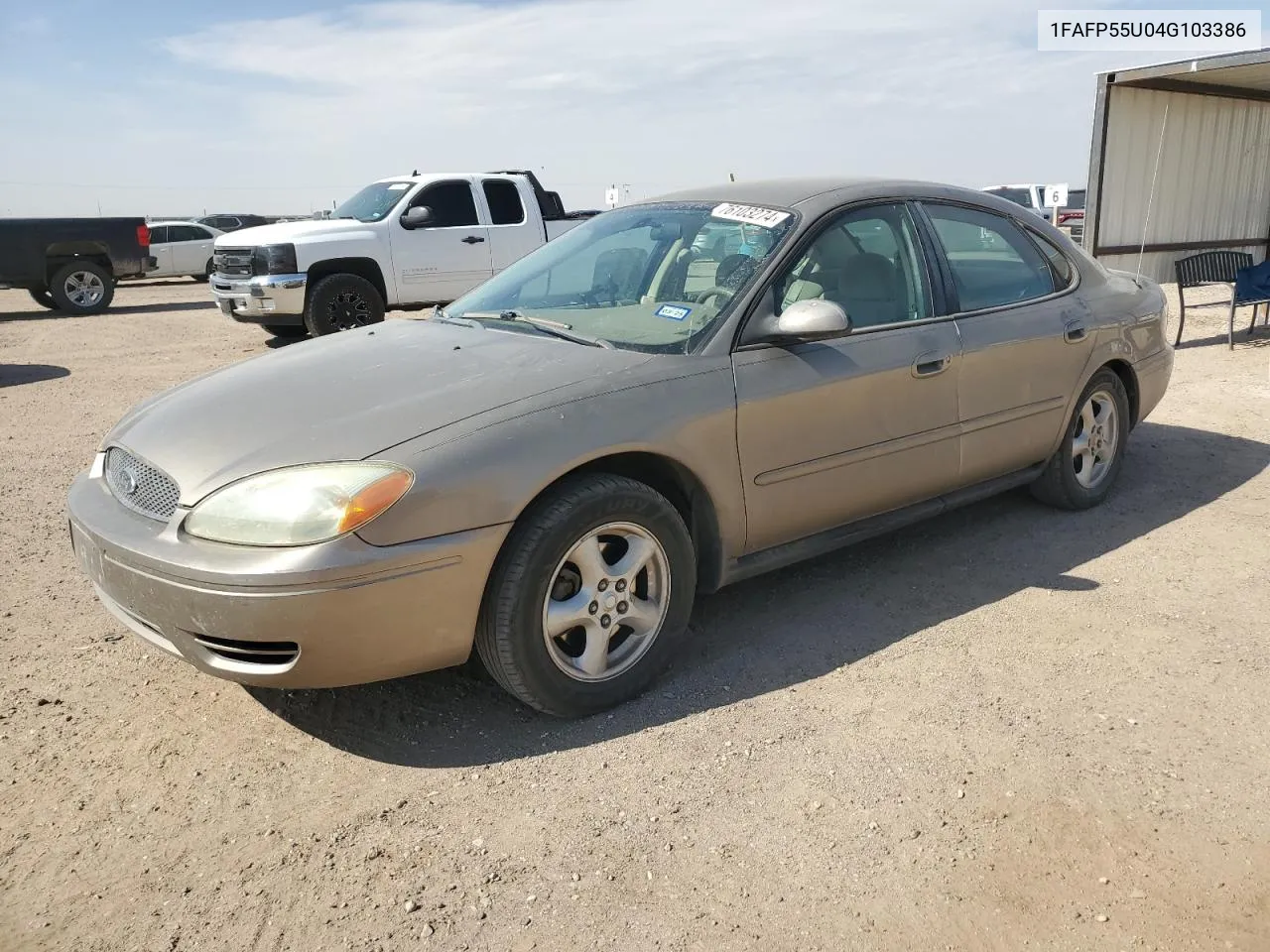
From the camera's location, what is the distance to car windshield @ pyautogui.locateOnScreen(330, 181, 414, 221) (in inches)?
473

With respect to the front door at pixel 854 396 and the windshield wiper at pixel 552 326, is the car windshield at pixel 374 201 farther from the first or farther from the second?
the front door at pixel 854 396

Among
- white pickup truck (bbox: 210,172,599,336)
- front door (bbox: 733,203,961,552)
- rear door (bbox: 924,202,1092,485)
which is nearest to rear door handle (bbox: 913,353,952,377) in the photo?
front door (bbox: 733,203,961,552)

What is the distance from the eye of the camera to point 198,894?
2471mm

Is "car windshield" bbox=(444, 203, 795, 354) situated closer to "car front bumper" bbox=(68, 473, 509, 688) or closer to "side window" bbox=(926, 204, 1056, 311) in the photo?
"side window" bbox=(926, 204, 1056, 311)

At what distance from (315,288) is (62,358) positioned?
111 inches

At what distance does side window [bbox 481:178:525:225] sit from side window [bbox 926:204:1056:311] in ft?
28.3

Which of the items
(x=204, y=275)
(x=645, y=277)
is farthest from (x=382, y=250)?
(x=204, y=275)

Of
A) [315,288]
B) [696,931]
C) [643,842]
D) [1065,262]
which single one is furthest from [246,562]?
[315,288]

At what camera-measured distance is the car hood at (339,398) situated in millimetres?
2943

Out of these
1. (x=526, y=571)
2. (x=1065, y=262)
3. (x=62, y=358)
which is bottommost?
(x=62, y=358)

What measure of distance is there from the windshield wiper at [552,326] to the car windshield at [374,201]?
8.46 meters

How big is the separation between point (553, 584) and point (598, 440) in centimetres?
45

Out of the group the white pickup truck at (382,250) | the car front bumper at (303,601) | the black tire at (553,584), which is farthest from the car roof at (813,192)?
the white pickup truck at (382,250)

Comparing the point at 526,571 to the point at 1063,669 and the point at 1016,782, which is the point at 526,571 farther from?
the point at 1063,669
